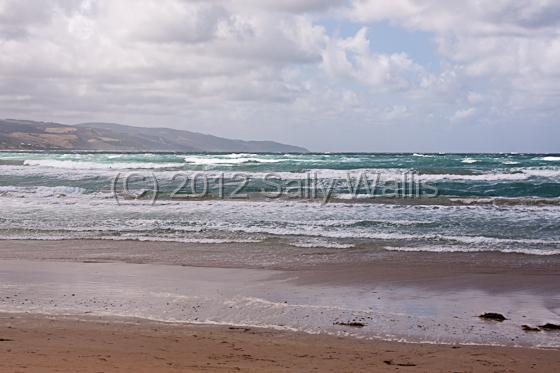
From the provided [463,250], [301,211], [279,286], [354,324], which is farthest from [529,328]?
[301,211]

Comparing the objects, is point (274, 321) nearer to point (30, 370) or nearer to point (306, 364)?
point (306, 364)

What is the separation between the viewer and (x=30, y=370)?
4.67 metres

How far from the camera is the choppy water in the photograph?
13273mm

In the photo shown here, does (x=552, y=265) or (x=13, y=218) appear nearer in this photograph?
(x=552, y=265)

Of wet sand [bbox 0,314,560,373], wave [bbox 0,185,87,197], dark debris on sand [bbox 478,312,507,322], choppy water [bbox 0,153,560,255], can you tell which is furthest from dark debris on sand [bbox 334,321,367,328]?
wave [bbox 0,185,87,197]

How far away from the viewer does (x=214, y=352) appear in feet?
18.1

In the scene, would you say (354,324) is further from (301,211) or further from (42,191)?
(42,191)

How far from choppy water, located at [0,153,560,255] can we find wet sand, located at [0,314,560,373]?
6.20 metres

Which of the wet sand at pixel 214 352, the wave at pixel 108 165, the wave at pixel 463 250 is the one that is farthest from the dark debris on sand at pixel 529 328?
the wave at pixel 108 165

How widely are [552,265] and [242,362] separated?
24.6ft

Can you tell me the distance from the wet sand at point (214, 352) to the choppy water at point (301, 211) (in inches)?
244

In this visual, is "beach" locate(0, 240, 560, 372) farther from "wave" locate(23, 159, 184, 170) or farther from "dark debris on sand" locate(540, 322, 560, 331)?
"wave" locate(23, 159, 184, 170)

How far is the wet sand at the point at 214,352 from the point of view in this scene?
16.6 feet

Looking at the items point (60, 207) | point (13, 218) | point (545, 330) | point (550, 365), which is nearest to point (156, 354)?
point (550, 365)
